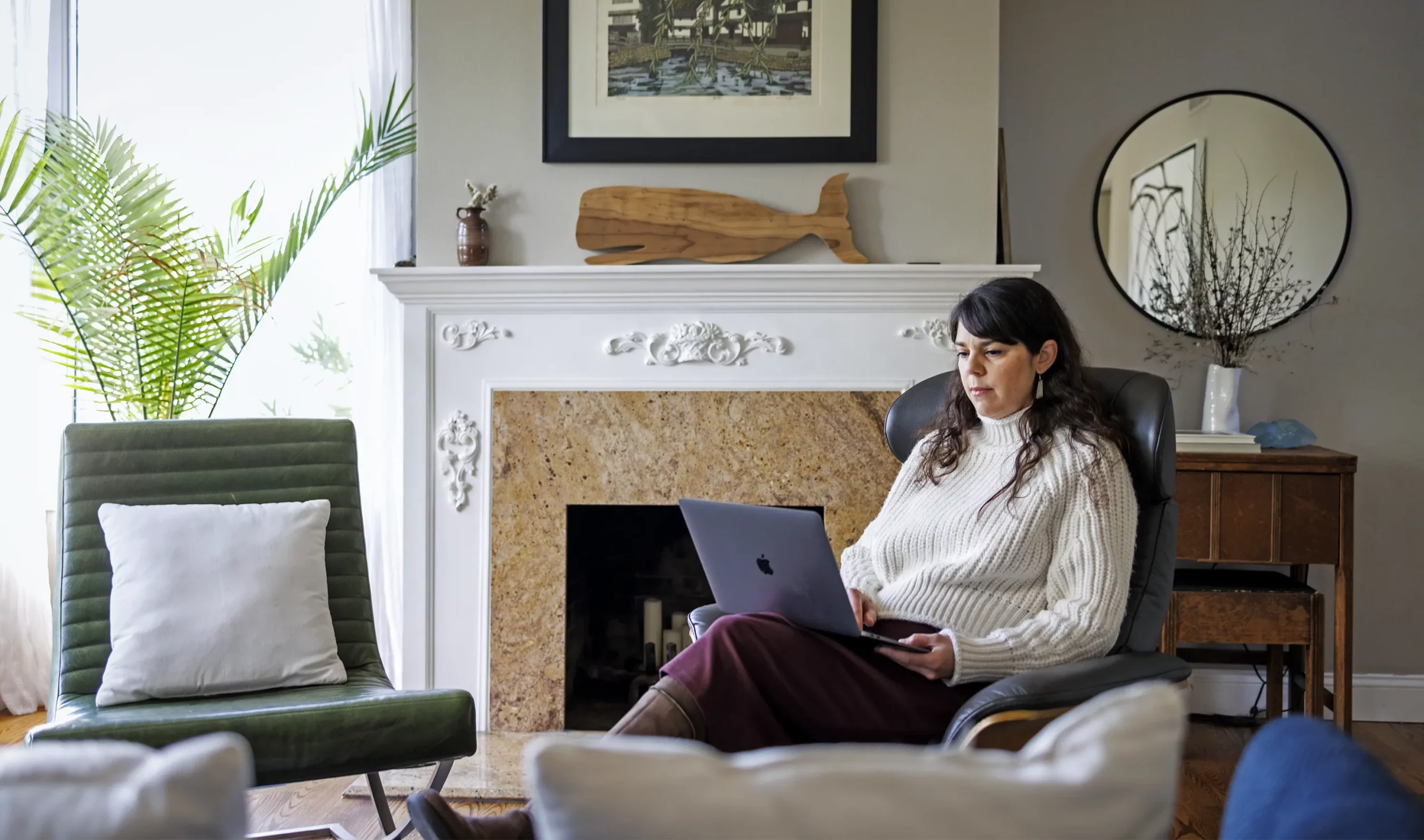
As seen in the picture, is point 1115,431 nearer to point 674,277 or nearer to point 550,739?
point 674,277

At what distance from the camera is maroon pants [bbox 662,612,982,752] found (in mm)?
1637

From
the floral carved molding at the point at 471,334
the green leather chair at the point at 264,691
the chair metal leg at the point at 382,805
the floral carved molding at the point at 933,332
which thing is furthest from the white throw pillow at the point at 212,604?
the floral carved molding at the point at 933,332

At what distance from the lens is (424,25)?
116 inches

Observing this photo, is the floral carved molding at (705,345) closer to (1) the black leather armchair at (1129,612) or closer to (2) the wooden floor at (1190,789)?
(1) the black leather armchair at (1129,612)

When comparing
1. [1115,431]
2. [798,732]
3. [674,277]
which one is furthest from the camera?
[674,277]

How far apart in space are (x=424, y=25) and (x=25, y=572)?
6.49ft

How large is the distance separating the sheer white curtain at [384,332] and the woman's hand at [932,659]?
2.02m

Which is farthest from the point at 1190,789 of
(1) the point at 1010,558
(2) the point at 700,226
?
(2) the point at 700,226

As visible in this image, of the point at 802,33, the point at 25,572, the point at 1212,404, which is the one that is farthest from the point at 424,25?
the point at 1212,404

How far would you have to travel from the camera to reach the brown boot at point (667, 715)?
1532mm

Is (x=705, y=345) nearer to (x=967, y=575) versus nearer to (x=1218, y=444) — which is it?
(x=967, y=575)

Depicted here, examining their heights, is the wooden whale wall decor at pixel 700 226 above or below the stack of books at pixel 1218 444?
above

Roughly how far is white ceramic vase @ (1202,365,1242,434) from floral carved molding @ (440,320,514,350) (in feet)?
6.30

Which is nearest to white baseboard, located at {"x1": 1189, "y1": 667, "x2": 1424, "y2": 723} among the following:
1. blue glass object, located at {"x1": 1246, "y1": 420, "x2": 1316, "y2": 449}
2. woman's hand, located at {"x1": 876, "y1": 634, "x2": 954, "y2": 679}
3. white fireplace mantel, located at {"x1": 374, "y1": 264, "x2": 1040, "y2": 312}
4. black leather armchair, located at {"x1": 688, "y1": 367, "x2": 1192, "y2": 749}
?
blue glass object, located at {"x1": 1246, "y1": 420, "x2": 1316, "y2": 449}
